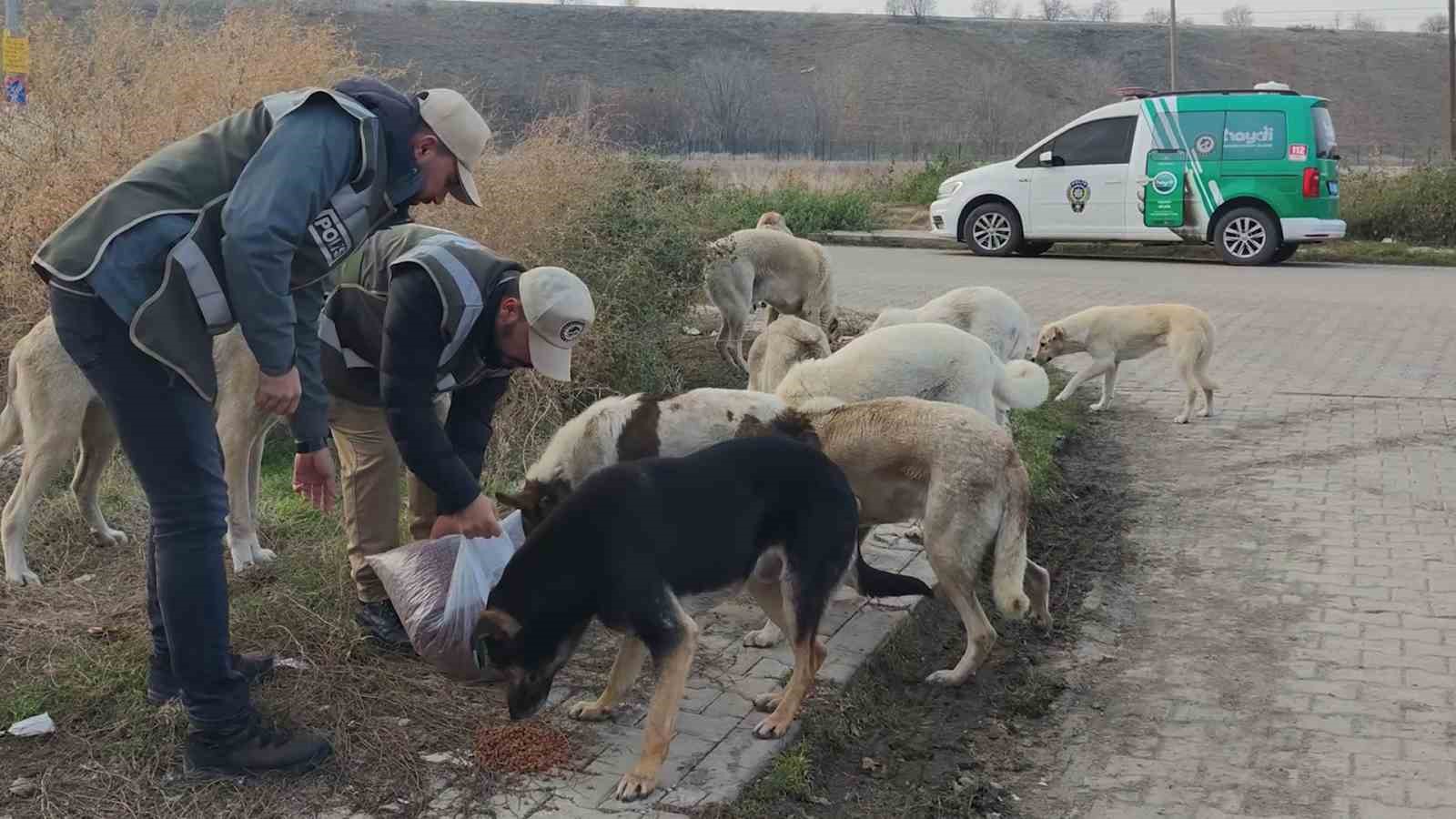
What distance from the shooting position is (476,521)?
397 cm

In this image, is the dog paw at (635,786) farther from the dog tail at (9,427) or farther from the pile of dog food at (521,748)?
the dog tail at (9,427)

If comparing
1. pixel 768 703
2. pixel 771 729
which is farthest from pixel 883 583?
pixel 771 729

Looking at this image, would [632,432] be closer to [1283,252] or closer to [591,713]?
[591,713]

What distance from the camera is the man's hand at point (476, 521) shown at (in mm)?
3965

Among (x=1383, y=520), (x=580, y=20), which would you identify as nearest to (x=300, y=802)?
(x=1383, y=520)

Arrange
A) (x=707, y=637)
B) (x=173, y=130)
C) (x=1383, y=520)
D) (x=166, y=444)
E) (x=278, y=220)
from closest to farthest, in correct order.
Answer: (x=278, y=220) → (x=166, y=444) → (x=707, y=637) → (x=1383, y=520) → (x=173, y=130)

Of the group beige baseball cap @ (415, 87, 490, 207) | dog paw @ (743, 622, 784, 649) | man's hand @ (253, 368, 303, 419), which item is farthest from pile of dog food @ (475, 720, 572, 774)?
beige baseball cap @ (415, 87, 490, 207)

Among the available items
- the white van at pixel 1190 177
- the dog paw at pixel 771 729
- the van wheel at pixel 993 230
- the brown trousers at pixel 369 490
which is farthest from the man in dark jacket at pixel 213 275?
the van wheel at pixel 993 230

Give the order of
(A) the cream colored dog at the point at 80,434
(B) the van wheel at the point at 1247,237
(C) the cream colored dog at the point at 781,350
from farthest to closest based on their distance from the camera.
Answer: (B) the van wheel at the point at 1247,237 < (C) the cream colored dog at the point at 781,350 < (A) the cream colored dog at the point at 80,434

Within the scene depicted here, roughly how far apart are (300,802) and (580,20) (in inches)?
2797

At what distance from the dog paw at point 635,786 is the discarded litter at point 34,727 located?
174cm

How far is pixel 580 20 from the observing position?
71.1m

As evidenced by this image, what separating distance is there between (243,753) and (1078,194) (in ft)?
56.6

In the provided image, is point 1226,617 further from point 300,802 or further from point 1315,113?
point 1315,113
